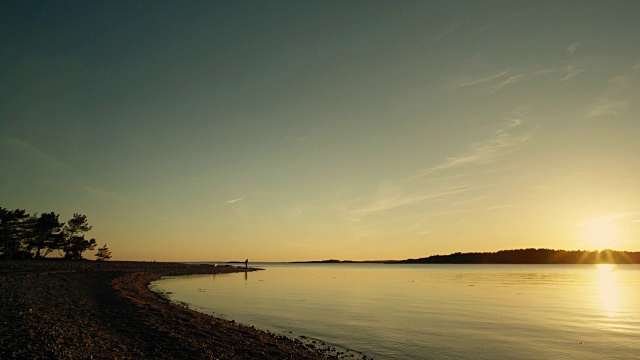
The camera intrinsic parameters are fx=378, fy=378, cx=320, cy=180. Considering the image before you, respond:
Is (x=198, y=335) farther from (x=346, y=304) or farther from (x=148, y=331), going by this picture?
(x=346, y=304)

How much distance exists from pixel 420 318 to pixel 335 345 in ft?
48.4

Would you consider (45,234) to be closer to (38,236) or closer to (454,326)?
(38,236)

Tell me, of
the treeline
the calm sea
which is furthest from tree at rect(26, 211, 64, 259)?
the calm sea

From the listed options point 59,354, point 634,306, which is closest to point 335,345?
point 59,354

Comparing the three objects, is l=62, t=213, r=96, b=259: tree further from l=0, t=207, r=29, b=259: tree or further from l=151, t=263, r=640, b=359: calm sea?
l=151, t=263, r=640, b=359: calm sea

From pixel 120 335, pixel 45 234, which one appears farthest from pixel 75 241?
pixel 120 335

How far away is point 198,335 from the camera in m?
20.6

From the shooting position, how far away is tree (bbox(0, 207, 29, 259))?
295ft

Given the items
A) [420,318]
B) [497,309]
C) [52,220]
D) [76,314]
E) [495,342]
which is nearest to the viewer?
[76,314]

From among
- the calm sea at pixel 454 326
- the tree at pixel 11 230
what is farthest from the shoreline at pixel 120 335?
the tree at pixel 11 230

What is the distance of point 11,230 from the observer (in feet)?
300

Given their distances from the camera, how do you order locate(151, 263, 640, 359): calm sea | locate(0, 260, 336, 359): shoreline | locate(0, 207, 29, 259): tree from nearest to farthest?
locate(0, 260, 336, 359): shoreline < locate(151, 263, 640, 359): calm sea < locate(0, 207, 29, 259): tree

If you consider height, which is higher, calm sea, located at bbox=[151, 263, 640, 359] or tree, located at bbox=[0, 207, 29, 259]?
tree, located at bbox=[0, 207, 29, 259]


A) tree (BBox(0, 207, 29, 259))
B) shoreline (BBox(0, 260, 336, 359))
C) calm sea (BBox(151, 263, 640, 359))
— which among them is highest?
tree (BBox(0, 207, 29, 259))
